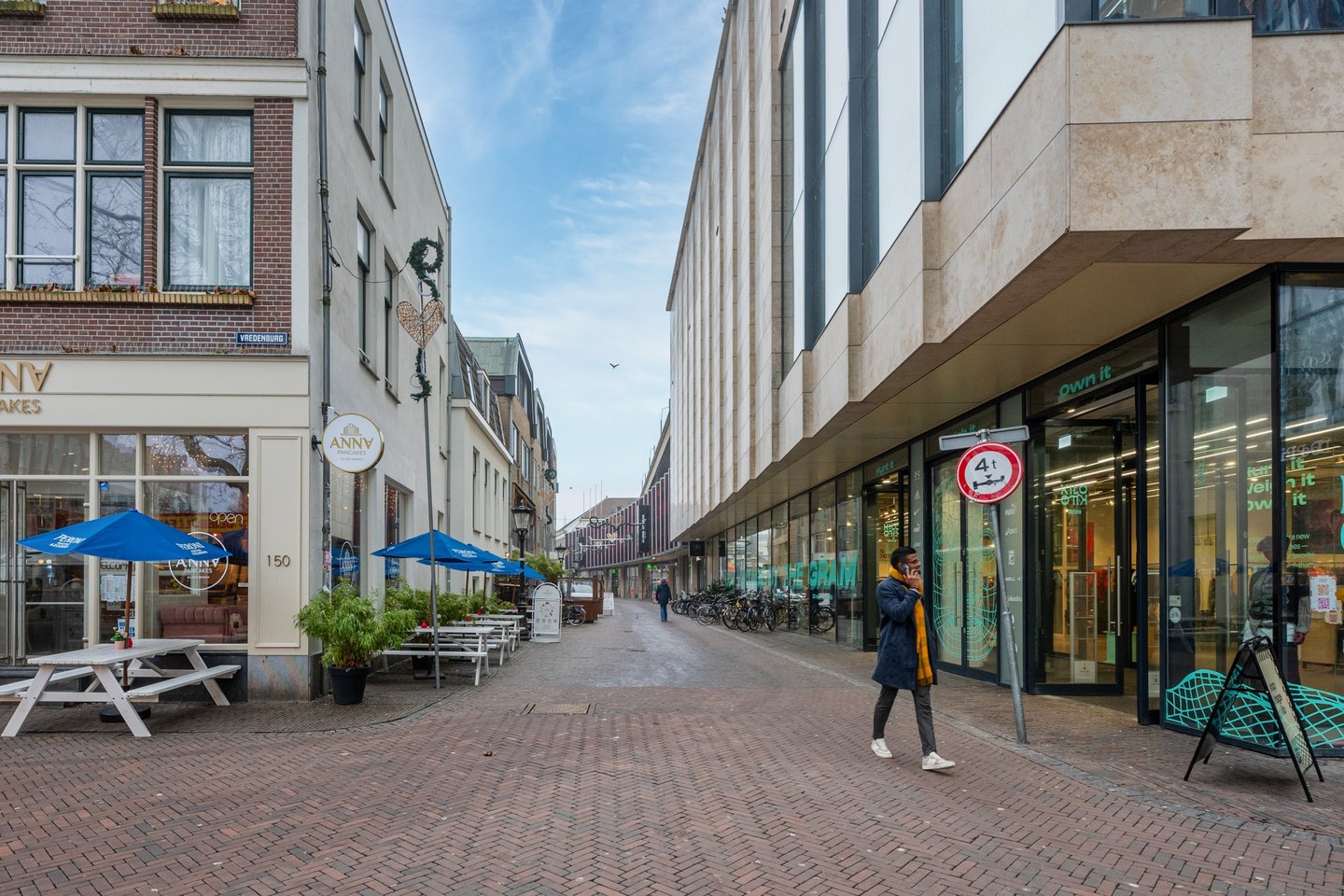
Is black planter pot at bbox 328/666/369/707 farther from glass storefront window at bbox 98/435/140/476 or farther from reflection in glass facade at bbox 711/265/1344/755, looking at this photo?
reflection in glass facade at bbox 711/265/1344/755

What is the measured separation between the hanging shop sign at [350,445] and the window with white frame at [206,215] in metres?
2.32

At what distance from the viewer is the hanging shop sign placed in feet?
37.7

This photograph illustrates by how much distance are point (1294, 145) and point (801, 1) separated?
41.4 ft

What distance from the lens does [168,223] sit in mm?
12250

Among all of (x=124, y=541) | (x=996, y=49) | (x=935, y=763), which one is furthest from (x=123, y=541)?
(x=996, y=49)

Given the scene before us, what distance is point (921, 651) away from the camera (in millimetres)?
7746

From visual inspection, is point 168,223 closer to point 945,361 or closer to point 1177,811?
point 945,361

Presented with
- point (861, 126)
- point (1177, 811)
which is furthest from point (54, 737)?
point (861, 126)

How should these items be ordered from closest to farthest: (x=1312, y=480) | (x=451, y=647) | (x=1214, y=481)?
(x=1312, y=480) → (x=1214, y=481) → (x=451, y=647)

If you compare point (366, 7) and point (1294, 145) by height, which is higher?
point (366, 7)

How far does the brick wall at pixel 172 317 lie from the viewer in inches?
465

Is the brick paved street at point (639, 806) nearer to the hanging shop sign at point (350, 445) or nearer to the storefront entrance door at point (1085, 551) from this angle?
the storefront entrance door at point (1085, 551)

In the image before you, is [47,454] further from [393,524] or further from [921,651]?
[921,651]

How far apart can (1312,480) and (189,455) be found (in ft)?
38.0
